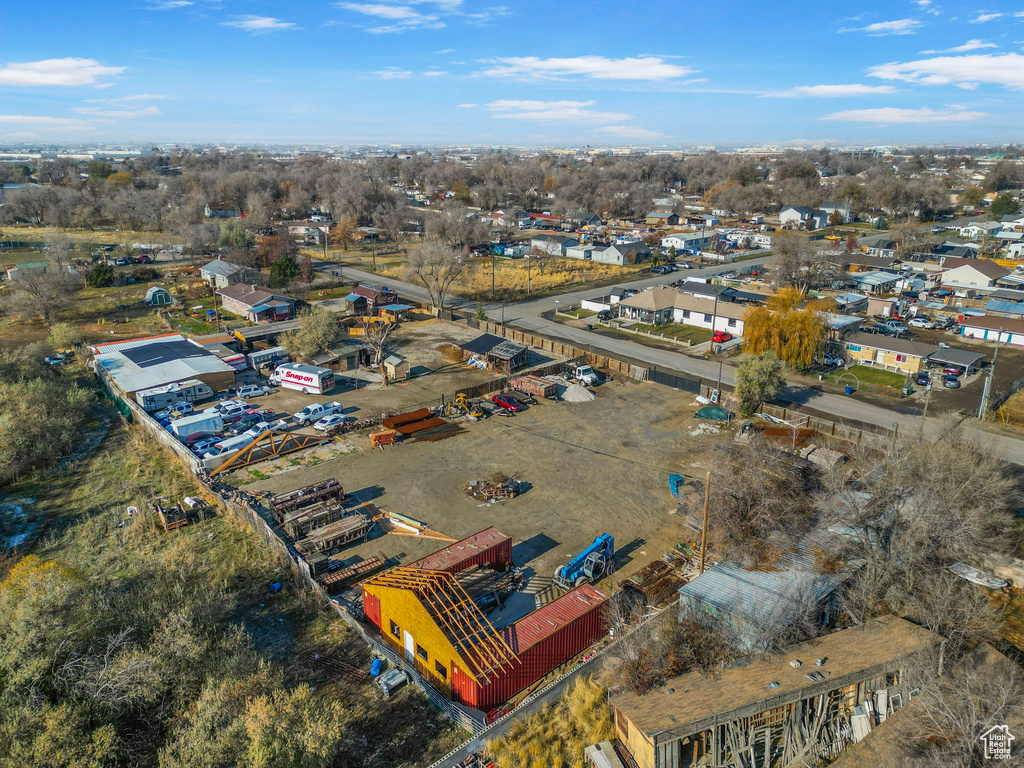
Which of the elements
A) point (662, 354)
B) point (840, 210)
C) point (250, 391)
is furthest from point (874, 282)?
→ point (840, 210)

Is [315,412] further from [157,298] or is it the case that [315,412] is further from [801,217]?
[801,217]

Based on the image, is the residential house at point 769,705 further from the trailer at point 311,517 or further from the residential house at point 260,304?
the residential house at point 260,304

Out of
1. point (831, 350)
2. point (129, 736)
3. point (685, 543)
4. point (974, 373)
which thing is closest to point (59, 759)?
point (129, 736)

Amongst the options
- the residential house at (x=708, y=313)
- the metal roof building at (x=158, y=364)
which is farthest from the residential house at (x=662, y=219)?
the metal roof building at (x=158, y=364)

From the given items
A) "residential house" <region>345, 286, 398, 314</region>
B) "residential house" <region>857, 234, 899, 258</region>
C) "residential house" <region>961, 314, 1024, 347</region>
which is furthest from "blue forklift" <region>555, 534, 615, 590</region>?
"residential house" <region>857, 234, 899, 258</region>

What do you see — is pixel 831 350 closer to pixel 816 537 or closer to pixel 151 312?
pixel 816 537

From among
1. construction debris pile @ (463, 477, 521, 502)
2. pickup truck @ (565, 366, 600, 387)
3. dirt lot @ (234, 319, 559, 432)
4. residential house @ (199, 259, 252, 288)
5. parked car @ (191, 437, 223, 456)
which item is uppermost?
residential house @ (199, 259, 252, 288)

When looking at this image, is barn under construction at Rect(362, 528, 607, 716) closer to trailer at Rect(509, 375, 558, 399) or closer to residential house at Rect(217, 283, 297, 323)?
trailer at Rect(509, 375, 558, 399)
